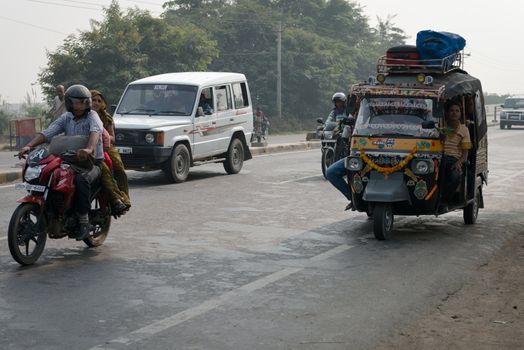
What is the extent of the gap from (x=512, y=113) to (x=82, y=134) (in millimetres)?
46228

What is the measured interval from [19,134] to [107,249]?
79.2 feet

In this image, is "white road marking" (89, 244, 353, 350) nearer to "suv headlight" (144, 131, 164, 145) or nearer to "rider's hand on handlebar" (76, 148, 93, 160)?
"rider's hand on handlebar" (76, 148, 93, 160)

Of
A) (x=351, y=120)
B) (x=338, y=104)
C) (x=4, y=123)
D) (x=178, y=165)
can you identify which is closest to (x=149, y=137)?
(x=178, y=165)

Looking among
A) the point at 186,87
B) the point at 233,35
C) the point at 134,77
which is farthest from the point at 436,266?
the point at 233,35

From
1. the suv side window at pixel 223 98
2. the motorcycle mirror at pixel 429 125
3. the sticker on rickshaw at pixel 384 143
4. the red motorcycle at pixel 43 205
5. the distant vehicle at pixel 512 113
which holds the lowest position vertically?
the distant vehicle at pixel 512 113

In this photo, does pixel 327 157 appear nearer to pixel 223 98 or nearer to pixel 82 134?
pixel 223 98

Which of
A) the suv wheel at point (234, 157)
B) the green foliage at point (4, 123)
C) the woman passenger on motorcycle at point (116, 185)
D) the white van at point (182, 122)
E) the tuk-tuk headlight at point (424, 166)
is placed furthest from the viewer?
the green foliage at point (4, 123)

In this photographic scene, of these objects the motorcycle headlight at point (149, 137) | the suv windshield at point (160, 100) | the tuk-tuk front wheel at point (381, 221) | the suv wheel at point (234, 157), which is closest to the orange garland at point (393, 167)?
the tuk-tuk front wheel at point (381, 221)

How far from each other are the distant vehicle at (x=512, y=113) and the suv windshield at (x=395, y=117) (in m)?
42.7

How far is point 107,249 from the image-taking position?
32.0ft

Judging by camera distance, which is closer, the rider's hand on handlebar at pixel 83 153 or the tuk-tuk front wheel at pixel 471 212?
the rider's hand on handlebar at pixel 83 153

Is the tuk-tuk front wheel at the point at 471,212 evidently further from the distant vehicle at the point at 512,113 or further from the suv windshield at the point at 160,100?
the distant vehicle at the point at 512,113

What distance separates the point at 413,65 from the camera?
37.8 ft

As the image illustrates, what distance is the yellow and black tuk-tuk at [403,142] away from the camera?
10.7m
